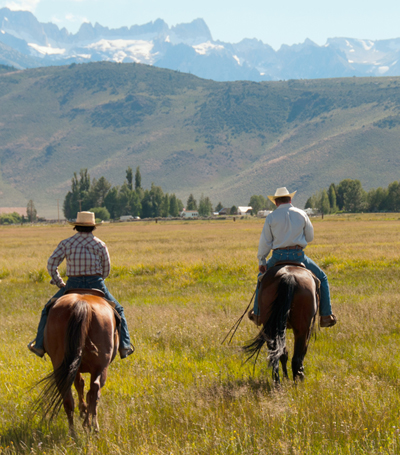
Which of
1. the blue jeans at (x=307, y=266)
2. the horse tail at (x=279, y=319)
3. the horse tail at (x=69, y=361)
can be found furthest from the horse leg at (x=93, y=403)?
the blue jeans at (x=307, y=266)

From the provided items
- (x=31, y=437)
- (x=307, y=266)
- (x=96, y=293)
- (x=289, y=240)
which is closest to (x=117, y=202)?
(x=307, y=266)

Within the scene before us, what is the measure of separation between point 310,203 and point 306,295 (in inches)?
6972

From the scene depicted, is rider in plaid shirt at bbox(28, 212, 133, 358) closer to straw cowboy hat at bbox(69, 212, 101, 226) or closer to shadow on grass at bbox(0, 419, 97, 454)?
straw cowboy hat at bbox(69, 212, 101, 226)

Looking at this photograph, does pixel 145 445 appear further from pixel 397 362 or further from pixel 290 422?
pixel 397 362

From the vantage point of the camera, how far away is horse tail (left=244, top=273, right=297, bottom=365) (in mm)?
7312

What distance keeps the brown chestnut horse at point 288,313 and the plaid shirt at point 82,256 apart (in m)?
2.55

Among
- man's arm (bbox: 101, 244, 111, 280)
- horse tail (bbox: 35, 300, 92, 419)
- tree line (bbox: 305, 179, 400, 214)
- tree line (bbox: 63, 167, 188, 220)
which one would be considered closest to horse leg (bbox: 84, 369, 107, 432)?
horse tail (bbox: 35, 300, 92, 419)

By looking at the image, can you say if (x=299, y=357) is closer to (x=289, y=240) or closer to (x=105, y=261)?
(x=289, y=240)

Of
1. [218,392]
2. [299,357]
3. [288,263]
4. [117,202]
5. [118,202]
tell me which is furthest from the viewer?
[117,202]

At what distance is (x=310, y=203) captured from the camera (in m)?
180

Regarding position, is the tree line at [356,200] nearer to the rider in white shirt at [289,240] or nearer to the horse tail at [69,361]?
the rider in white shirt at [289,240]

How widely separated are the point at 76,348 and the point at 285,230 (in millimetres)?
3905

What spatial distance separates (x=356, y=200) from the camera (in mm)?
162000

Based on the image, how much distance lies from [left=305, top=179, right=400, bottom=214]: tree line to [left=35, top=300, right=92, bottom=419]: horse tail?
485 ft
